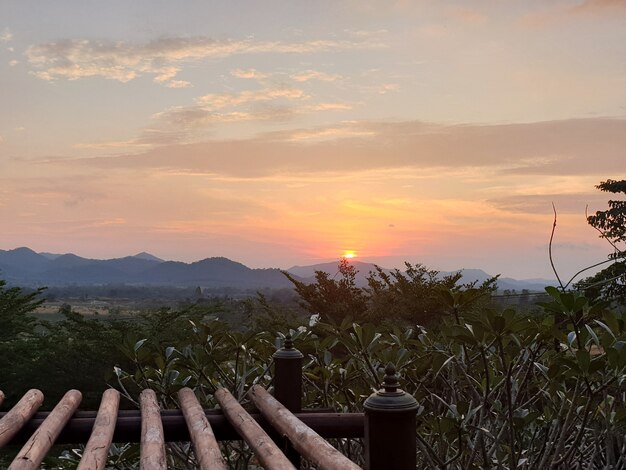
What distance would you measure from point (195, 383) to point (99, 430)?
1856mm

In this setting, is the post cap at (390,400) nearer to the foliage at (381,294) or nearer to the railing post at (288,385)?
the railing post at (288,385)

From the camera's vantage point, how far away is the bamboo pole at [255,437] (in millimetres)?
2611

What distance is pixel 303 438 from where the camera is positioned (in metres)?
2.81

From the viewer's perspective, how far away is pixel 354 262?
Answer: 15.5 meters

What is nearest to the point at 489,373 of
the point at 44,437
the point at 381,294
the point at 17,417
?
the point at 44,437

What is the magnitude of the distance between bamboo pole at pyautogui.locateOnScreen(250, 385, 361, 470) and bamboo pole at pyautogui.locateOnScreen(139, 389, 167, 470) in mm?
538

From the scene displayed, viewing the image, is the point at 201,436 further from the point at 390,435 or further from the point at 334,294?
the point at 334,294

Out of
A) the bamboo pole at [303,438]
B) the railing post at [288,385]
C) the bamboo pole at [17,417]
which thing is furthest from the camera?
the railing post at [288,385]

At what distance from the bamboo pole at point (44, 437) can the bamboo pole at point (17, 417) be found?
13cm

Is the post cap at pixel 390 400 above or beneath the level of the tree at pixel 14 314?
above

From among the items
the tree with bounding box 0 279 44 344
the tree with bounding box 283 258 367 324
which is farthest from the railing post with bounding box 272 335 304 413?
the tree with bounding box 0 279 44 344

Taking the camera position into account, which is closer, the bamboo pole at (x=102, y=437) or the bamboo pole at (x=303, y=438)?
the bamboo pole at (x=303, y=438)

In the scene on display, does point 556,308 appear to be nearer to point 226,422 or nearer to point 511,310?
point 511,310

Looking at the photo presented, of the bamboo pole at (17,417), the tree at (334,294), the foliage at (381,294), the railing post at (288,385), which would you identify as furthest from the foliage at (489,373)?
the tree at (334,294)
